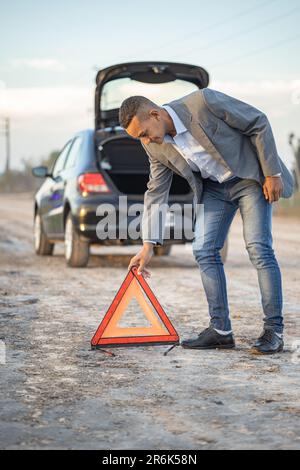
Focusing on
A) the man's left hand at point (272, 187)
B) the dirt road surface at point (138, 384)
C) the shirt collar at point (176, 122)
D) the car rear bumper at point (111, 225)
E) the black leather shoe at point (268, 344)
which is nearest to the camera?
the dirt road surface at point (138, 384)

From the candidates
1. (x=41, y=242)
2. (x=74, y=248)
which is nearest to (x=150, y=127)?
(x=74, y=248)

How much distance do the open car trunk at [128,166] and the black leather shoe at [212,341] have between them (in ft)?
18.2

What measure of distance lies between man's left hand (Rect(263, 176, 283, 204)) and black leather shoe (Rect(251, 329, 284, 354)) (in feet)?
2.78

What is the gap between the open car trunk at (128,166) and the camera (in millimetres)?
11766

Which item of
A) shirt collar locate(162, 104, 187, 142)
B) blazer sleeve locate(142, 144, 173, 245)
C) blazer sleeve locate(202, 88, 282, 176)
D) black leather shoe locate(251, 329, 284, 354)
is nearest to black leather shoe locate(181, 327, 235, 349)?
black leather shoe locate(251, 329, 284, 354)

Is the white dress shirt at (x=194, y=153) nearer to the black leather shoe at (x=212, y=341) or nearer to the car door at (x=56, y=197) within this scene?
the black leather shoe at (x=212, y=341)

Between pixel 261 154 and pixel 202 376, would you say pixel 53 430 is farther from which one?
pixel 261 154

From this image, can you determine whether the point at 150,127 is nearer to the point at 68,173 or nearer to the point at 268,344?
the point at 268,344

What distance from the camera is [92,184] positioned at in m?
11.5

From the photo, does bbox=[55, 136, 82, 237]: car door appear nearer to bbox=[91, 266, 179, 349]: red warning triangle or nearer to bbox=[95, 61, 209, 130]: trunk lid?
bbox=[95, 61, 209, 130]: trunk lid

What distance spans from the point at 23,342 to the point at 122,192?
209 inches

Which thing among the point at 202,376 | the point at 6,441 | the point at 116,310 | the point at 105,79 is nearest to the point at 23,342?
the point at 116,310

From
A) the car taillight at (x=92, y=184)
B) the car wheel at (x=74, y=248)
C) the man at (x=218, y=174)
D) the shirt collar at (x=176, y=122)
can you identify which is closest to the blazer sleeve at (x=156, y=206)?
the man at (x=218, y=174)

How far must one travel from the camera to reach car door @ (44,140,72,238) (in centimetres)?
1249
